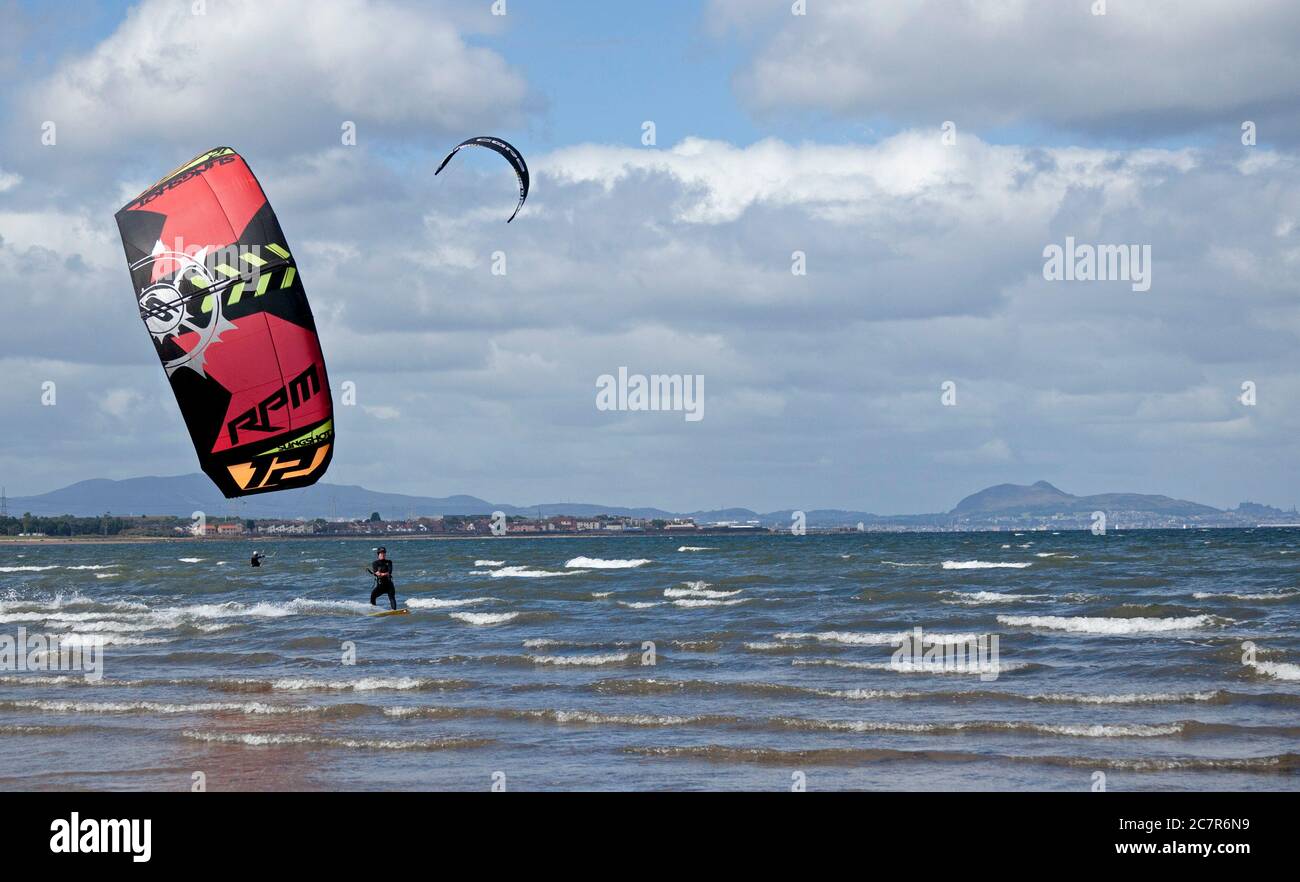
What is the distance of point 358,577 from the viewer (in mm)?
51844

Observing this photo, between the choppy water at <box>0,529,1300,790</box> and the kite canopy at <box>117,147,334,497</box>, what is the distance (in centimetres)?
350

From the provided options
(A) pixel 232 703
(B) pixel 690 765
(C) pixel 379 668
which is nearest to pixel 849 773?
(B) pixel 690 765

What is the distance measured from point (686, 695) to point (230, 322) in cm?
856

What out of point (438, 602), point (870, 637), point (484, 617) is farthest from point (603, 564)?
point (870, 637)

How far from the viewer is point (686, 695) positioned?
62.7 ft

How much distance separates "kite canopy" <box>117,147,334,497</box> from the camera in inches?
549

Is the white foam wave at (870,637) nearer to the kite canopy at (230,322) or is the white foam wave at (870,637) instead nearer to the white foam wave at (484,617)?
the white foam wave at (484,617)

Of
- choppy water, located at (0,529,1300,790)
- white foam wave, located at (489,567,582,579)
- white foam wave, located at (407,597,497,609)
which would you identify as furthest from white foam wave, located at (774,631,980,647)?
white foam wave, located at (489,567,582,579)

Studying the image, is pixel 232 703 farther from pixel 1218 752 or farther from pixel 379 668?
pixel 1218 752

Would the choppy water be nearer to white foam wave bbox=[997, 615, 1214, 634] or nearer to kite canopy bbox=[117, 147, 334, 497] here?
white foam wave bbox=[997, 615, 1214, 634]

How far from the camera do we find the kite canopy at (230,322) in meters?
14.0

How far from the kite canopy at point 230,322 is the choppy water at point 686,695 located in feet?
11.5
